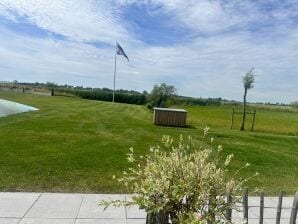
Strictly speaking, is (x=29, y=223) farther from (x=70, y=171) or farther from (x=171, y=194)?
(x=70, y=171)

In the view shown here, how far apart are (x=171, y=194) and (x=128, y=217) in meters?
2.05

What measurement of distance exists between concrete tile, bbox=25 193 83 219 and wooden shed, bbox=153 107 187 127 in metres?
13.1

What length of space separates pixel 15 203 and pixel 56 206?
623mm

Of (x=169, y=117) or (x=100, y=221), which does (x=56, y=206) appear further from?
(x=169, y=117)

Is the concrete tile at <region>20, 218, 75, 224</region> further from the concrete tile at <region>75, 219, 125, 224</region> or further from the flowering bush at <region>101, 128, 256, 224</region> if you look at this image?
the flowering bush at <region>101, 128, 256, 224</region>

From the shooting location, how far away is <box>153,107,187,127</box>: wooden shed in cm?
1844

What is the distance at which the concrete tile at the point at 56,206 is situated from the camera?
15.1 ft

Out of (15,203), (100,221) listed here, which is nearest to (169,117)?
(15,203)

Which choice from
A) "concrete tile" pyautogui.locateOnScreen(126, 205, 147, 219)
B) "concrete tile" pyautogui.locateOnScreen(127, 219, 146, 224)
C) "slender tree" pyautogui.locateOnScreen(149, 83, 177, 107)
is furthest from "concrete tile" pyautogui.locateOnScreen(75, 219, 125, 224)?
"slender tree" pyautogui.locateOnScreen(149, 83, 177, 107)

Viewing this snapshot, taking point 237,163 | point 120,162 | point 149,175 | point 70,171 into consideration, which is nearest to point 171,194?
point 149,175

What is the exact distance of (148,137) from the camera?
13.4m

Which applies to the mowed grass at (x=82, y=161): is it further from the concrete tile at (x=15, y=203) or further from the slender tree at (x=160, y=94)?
the slender tree at (x=160, y=94)

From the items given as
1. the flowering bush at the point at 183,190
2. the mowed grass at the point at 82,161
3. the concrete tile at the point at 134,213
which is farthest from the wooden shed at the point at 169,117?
the flowering bush at the point at 183,190

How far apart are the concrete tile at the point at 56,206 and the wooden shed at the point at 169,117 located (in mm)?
13110
